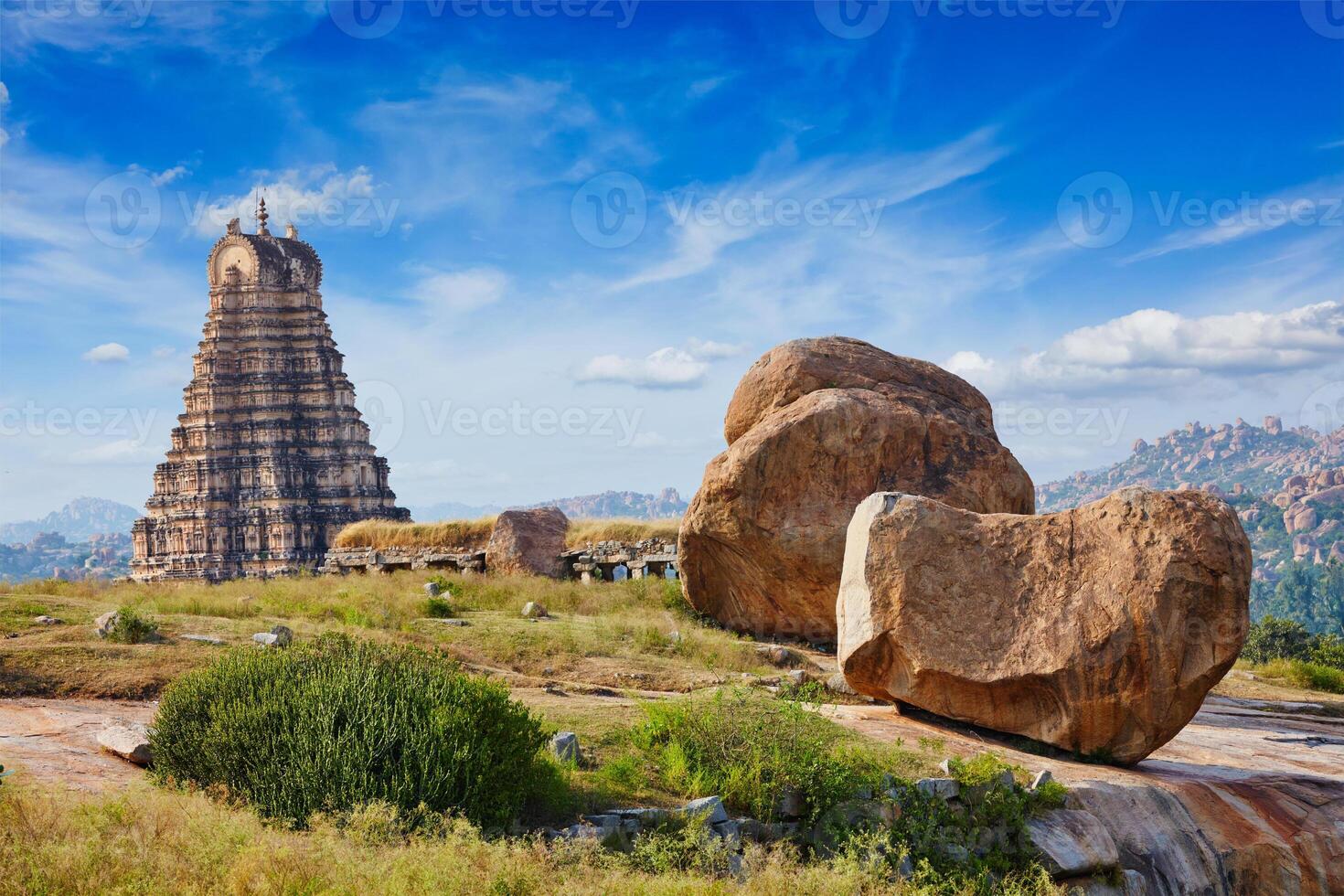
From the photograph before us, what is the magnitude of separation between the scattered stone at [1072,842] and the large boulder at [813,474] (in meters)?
7.06

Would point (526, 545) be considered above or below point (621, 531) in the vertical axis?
below

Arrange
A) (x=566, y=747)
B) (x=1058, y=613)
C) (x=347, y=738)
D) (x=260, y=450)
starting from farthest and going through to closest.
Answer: (x=260, y=450) → (x=1058, y=613) → (x=566, y=747) → (x=347, y=738)

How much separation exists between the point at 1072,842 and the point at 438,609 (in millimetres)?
11460

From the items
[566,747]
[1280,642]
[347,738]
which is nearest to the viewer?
[347,738]

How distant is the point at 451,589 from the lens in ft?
67.4

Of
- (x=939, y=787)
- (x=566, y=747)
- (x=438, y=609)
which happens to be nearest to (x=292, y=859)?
(x=566, y=747)

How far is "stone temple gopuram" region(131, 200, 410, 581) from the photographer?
4859 centimetres

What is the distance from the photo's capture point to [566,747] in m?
9.16

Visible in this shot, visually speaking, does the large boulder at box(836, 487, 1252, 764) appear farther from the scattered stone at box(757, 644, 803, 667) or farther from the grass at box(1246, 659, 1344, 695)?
the grass at box(1246, 659, 1344, 695)

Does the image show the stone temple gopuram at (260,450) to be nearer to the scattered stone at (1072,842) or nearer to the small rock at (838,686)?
the small rock at (838,686)

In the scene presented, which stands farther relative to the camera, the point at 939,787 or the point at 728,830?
the point at 939,787

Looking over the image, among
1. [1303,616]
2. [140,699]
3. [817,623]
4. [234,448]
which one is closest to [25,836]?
[140,699]

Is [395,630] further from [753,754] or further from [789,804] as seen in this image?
[789,804]

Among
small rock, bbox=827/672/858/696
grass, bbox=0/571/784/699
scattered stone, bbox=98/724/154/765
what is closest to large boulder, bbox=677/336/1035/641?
grass, bbox=0/571/784/699
